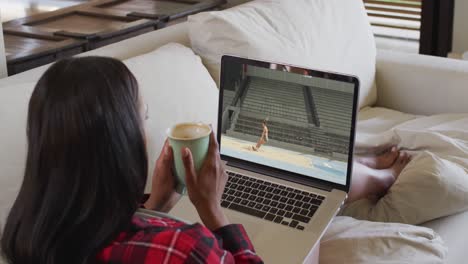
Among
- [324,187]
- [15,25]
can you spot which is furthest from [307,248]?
[15,25]

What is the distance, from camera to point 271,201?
56.5 inches

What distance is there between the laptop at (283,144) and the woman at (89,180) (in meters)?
0.41

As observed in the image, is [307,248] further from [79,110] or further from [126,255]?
Result: [79,110]

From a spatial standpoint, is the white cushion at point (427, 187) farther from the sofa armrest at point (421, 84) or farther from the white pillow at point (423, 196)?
the sofa armrest at point (421, 84)

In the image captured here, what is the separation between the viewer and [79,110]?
929 millimetres

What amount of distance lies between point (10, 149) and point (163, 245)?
0.53 m

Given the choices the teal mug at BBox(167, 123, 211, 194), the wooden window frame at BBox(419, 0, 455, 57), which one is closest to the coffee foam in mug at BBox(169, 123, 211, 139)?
the teal mug at BBox(167, 123, 211, 194)

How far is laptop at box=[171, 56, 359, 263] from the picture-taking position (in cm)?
141

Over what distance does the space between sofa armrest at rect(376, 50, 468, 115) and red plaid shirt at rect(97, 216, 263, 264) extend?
1.56m

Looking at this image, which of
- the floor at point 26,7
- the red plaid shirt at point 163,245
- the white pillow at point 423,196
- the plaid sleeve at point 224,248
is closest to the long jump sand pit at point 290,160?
the white pillow at point 423,196

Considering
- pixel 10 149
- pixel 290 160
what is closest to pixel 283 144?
pixel 290 160

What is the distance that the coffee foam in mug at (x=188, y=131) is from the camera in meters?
1.17

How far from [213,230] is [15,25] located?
1218mm

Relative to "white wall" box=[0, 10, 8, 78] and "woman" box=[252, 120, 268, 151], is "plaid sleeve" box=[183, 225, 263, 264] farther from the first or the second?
"white wall" box=[0, 10, 8, 78]
